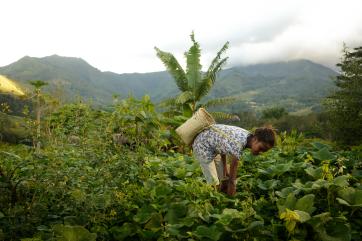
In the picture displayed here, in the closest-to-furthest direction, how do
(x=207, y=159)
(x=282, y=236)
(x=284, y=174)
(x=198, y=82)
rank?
(x=282, y=236) → (x=207, y=159) → (x=284, y=174) → (x=198, y=82)

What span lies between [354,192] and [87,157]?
3.31 metres

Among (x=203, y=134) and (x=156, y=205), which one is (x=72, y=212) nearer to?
(x=156, y=205)

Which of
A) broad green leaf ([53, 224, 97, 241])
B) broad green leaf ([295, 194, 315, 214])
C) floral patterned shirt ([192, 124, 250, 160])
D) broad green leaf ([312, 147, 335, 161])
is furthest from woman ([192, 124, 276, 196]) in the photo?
broad green leaf ([53, 224, 97, 241])

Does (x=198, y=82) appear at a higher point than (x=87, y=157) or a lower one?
higher

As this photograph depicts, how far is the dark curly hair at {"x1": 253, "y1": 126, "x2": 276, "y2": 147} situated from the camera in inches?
203

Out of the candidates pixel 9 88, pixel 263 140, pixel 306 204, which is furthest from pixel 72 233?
pixel 9 88

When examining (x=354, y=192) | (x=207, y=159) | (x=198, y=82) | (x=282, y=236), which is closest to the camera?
(x=282, y=236)

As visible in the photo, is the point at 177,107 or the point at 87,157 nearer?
the point at 87,157

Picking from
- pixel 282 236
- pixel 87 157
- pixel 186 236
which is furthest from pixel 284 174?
pixel 87 157

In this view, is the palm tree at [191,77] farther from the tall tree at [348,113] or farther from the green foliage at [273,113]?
the green foliage at [273,113]

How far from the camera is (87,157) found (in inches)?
196

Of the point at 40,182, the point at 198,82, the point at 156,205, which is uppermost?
the point at 198,82

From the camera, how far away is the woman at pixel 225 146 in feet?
17.2

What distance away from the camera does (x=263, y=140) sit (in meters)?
5.19
